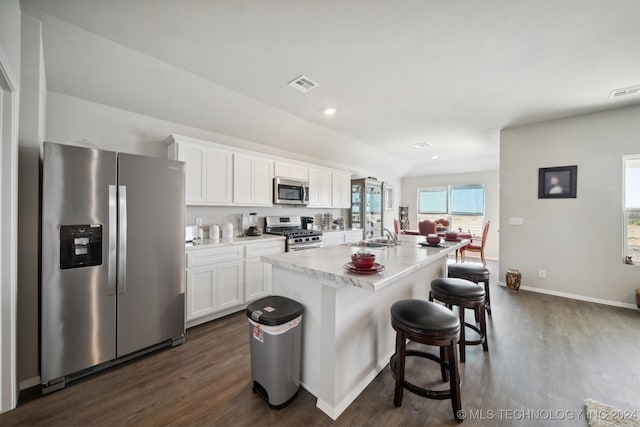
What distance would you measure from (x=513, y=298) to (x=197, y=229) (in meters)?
4.84

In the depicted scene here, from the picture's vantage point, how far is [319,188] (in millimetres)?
4949

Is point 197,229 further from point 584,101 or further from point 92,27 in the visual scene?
point 584,101

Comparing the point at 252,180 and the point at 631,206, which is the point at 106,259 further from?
the point at 631,206

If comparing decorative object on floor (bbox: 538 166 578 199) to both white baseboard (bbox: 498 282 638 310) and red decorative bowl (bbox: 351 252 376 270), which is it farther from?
red decorative bowl (bbox: 351 252 376 270)

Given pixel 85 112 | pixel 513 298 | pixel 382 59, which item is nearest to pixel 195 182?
pixel 85 112

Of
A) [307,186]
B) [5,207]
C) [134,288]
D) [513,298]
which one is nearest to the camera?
[5,207]

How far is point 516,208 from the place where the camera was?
4.10 m

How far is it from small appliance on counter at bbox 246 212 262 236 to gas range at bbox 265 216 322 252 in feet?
0.73

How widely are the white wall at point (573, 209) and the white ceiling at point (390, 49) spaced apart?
428 millimetres

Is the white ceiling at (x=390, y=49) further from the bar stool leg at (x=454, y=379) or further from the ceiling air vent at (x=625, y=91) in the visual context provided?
the bar stool leg at (x=454, y=379)

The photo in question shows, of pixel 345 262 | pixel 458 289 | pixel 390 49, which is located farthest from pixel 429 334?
pixel 390 49

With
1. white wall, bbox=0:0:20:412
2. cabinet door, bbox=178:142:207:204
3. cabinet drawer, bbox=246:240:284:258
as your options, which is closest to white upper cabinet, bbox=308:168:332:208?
cabinet drawer, bbox=246:240:284:258

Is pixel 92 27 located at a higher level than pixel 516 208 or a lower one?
higher

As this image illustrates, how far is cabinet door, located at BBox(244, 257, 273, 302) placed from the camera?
3.17 meters
